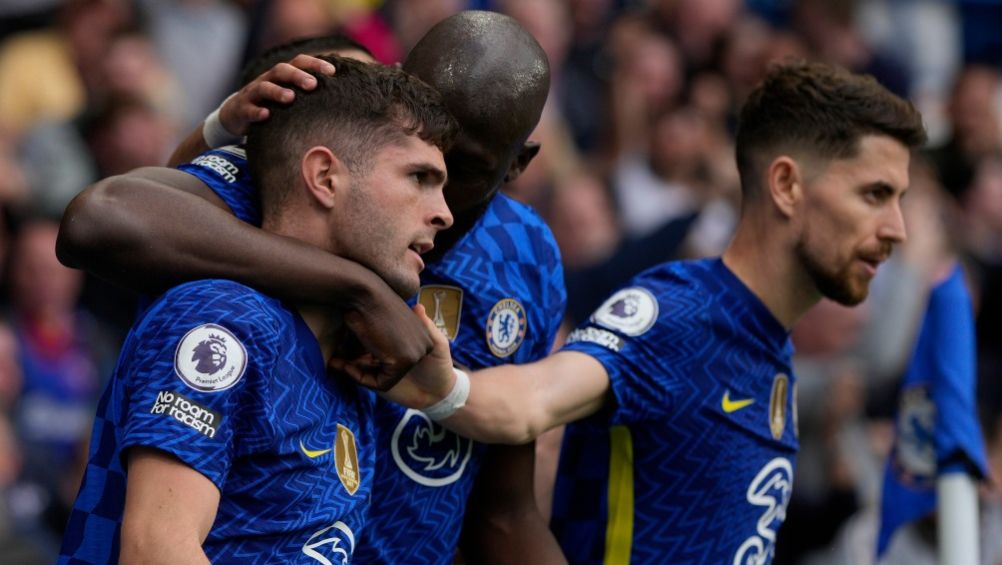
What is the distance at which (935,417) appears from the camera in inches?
214

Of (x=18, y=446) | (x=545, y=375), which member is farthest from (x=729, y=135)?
(x=545, y=375)

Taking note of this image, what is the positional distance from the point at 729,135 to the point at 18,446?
5.47m

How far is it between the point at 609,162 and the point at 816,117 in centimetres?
543

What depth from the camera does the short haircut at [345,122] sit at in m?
3.48

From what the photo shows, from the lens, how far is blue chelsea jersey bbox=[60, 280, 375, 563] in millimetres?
3115

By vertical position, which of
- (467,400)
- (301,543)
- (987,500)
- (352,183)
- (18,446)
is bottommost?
(18,446)

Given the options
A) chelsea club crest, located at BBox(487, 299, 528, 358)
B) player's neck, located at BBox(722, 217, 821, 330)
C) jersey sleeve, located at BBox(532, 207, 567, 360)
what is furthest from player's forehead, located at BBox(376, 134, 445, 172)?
player's neck, located at BBox(722, 217, 821, 330)

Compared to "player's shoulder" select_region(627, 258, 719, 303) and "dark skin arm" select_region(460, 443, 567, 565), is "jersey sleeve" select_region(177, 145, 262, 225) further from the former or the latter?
"player's shoulder" select_region(627, 258, 719, 303)

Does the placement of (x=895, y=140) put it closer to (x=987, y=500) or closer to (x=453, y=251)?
(x=453, y=251)

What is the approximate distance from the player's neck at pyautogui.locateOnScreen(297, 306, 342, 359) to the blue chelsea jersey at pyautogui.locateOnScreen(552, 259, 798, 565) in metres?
0.96

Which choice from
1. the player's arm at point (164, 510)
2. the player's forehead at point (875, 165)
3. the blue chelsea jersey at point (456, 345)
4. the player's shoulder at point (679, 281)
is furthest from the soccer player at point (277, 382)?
the player's forehead at point (875, 165)

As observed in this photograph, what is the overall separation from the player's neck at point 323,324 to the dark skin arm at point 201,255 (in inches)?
2.2

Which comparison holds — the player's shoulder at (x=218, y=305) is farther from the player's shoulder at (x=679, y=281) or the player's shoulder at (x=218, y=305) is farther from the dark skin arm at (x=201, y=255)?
the player's shoulder at (x=679, y=281)

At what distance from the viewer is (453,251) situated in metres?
4.08
